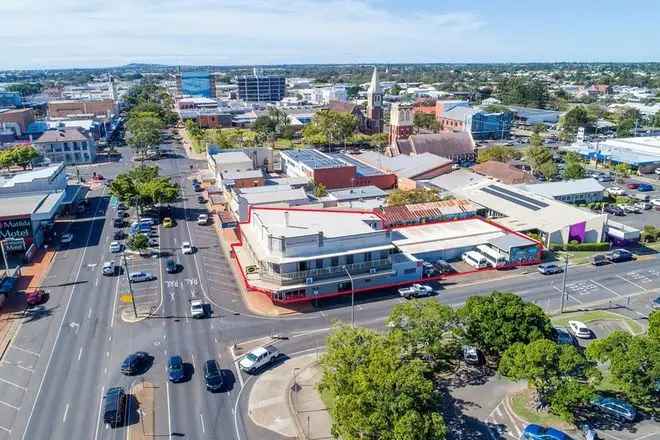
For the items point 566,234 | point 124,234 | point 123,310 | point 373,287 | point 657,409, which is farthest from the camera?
point 124,234

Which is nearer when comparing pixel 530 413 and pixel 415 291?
pixel 530 413

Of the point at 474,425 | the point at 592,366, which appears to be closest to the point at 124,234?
the point at 474,425

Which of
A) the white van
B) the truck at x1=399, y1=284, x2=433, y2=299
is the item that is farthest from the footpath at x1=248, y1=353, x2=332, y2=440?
the white van

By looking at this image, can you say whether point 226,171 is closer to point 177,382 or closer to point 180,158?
point 180,158

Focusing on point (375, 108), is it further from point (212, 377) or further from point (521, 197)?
point (212, 377)

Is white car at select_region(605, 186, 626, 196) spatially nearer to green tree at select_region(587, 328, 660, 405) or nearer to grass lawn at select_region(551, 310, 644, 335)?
grass lawn at select_region(551, 310, 644, 335)

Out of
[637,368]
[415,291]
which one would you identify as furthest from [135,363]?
[637,368]

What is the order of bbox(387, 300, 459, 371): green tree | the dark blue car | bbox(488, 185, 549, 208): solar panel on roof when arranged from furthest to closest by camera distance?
bbox(488, 185, 549, 208): solar panel on roof < bbox(387, 300, 459, 371): green tree < the dark blue car
